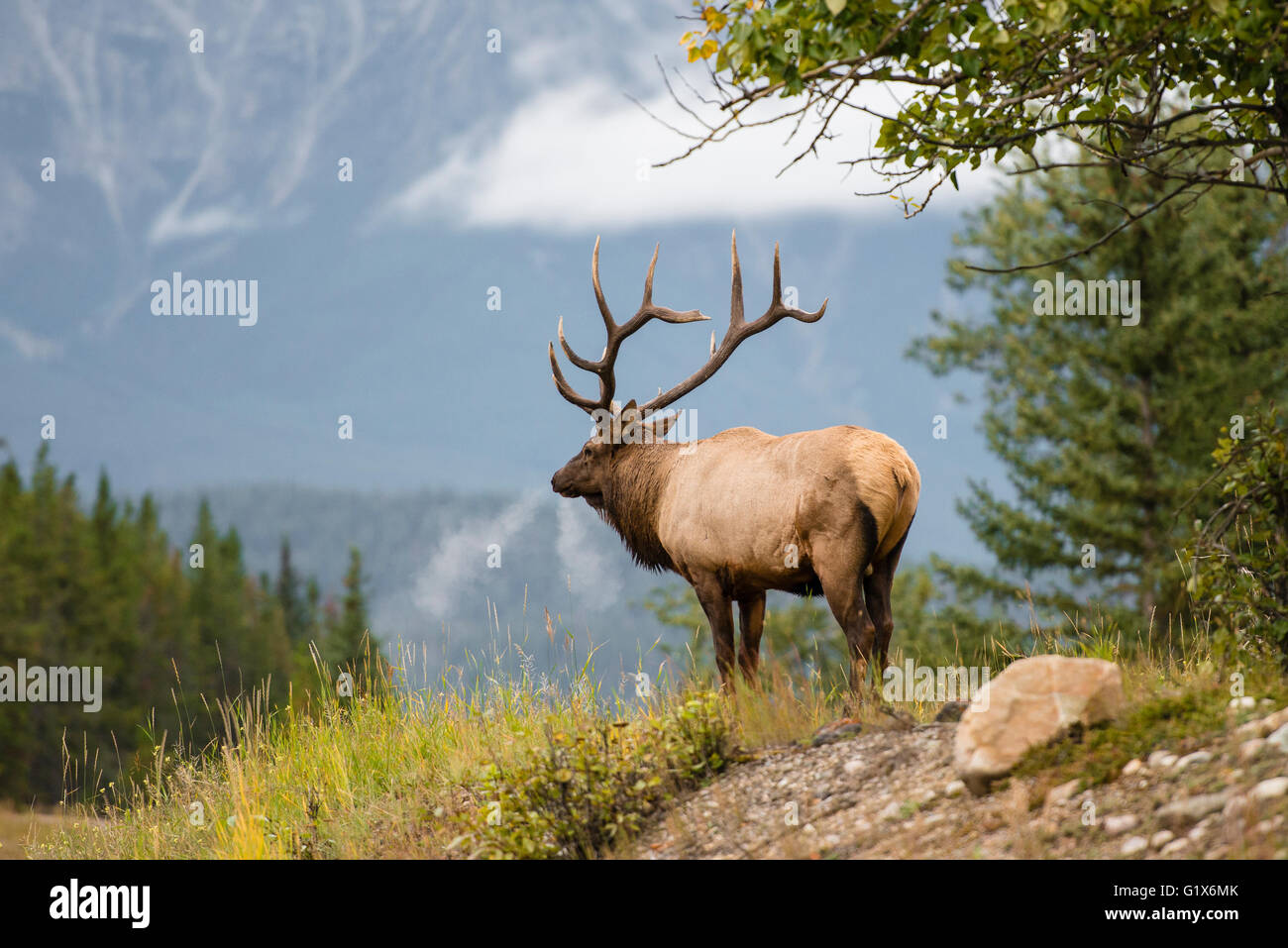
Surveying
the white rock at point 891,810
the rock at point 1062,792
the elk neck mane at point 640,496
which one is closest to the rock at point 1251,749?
the rock at point 1062,792

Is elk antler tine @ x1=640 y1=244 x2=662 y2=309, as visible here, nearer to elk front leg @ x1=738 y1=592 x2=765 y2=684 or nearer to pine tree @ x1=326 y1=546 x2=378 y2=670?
elk front leg @ x1=738 y1=592 x2=765 y2=684

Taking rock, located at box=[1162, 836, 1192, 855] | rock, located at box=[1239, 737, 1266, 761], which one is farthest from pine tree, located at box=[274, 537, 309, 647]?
rock, located at box=[1162, 836, 1192, 855]

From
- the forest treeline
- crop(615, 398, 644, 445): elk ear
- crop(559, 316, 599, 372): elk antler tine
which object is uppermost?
crop(559, 316, 599, 372): elk antler tine

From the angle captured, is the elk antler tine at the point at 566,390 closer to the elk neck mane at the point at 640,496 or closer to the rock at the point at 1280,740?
the elk neck mane at the point at 640,496

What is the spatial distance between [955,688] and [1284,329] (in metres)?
18.9

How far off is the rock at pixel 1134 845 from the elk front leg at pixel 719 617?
4017 mm

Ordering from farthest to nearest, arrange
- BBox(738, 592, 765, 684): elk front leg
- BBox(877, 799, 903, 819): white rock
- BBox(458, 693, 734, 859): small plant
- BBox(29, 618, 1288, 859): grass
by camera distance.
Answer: BBox(738, 592, 765, 684): elk front leg < BBox(458, 693, 734, 859): small plant < BBox(29, 618, 1288, 859): grass < BBox(877, 799, 903, 819): white rock

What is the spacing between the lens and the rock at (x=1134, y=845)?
422 cm

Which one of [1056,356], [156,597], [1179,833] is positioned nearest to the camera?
[1179,833]

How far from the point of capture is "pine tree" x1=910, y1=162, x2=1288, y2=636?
21906 mm

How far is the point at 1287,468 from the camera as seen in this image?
236 inches

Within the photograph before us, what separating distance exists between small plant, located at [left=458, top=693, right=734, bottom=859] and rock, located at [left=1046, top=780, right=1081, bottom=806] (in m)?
1.96
